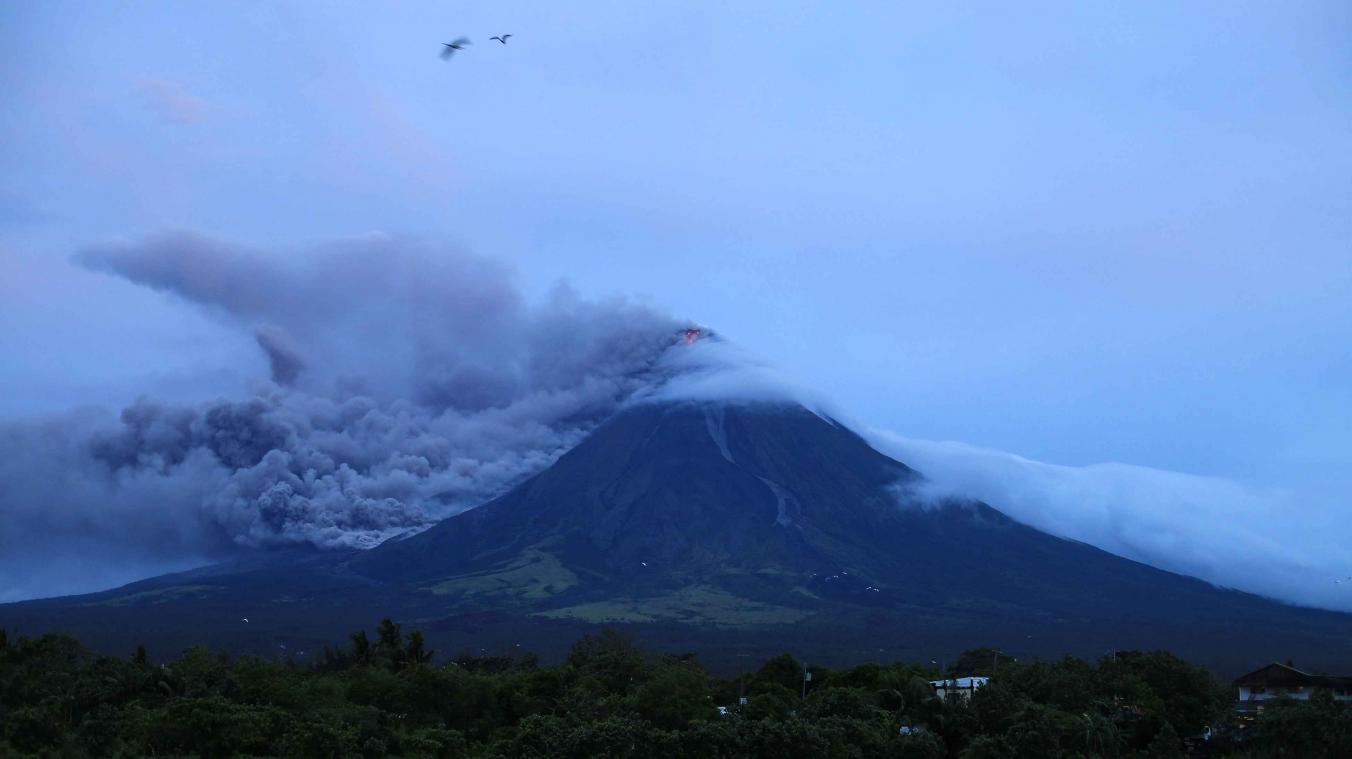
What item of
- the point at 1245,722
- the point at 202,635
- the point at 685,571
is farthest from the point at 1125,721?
the point at 685,571

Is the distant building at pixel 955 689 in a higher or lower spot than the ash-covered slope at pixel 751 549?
lower

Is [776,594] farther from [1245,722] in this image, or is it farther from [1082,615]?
[1245,722]

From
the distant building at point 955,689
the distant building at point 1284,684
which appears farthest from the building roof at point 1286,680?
the distant building at point 955,689

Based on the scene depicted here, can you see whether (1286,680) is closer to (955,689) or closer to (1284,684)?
(1284,684)

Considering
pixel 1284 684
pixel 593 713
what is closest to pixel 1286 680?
pixel 1284 684

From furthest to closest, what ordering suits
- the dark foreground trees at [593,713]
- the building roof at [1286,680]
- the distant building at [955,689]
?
the building roof at [1286,680]
the distant building at [955,689]
the dark foreground trees at [593,713]

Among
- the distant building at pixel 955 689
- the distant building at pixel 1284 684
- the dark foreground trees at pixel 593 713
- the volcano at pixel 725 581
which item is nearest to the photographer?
the dark foreground trees at pixel 593 713

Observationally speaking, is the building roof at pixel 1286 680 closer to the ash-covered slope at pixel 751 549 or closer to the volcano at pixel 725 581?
the volcano at pixel 725 581

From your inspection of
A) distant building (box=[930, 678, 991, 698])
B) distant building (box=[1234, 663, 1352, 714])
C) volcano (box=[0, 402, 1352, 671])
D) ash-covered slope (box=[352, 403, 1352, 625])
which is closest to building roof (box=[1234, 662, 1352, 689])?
distant building (box=[1234, 663, 1352, 714])
